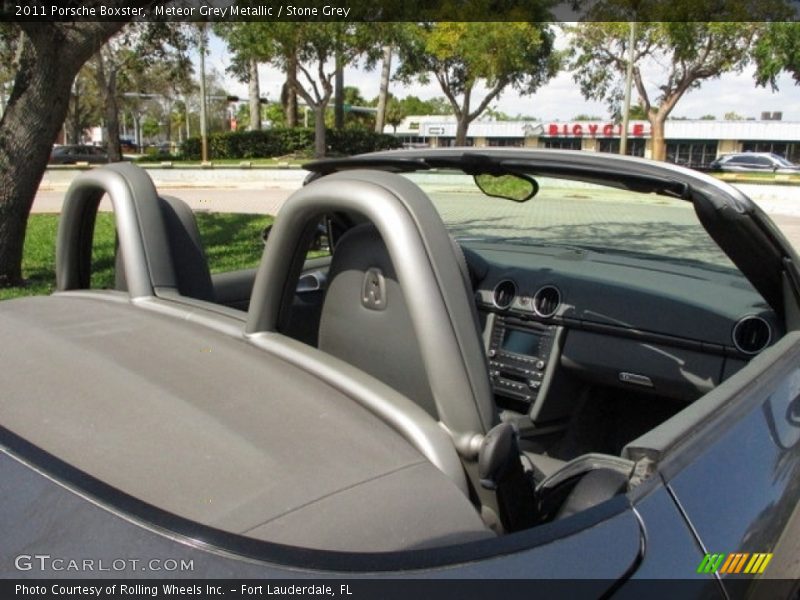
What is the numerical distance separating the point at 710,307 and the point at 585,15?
1199 inches

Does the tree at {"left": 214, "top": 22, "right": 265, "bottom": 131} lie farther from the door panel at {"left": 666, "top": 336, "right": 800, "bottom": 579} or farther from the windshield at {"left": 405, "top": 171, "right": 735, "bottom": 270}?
the door panel at {"left": 666, "top": 336, "right": 800, "bottom": 579}

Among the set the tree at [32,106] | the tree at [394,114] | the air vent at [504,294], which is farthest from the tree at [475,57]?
the tree at [394,114]

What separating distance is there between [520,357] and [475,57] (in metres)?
28.8

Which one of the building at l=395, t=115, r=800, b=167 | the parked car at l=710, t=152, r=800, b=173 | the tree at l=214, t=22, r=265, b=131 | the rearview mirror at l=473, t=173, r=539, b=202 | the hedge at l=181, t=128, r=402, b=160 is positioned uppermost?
the tree at l=214, t=22, r=265, b=131

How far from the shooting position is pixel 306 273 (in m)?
3.78

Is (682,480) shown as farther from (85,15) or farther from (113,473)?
(85,15)

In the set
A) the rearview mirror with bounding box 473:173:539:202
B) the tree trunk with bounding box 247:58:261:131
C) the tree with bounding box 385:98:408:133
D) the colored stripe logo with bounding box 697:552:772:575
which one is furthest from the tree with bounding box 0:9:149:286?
the tree with bounding box 385:98:408:133

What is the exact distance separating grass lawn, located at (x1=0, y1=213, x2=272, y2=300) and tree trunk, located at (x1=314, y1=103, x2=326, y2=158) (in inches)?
611

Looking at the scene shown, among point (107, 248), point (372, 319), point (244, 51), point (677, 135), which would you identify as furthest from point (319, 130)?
point (677, 135)

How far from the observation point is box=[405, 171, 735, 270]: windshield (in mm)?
2998

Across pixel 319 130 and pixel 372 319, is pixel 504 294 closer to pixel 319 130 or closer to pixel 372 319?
pixel 372 319

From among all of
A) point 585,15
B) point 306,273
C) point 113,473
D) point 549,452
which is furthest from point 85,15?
point 585,15

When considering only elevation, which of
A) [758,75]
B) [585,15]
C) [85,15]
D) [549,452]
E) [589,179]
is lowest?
[549,452]

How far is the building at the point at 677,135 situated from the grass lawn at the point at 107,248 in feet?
114
